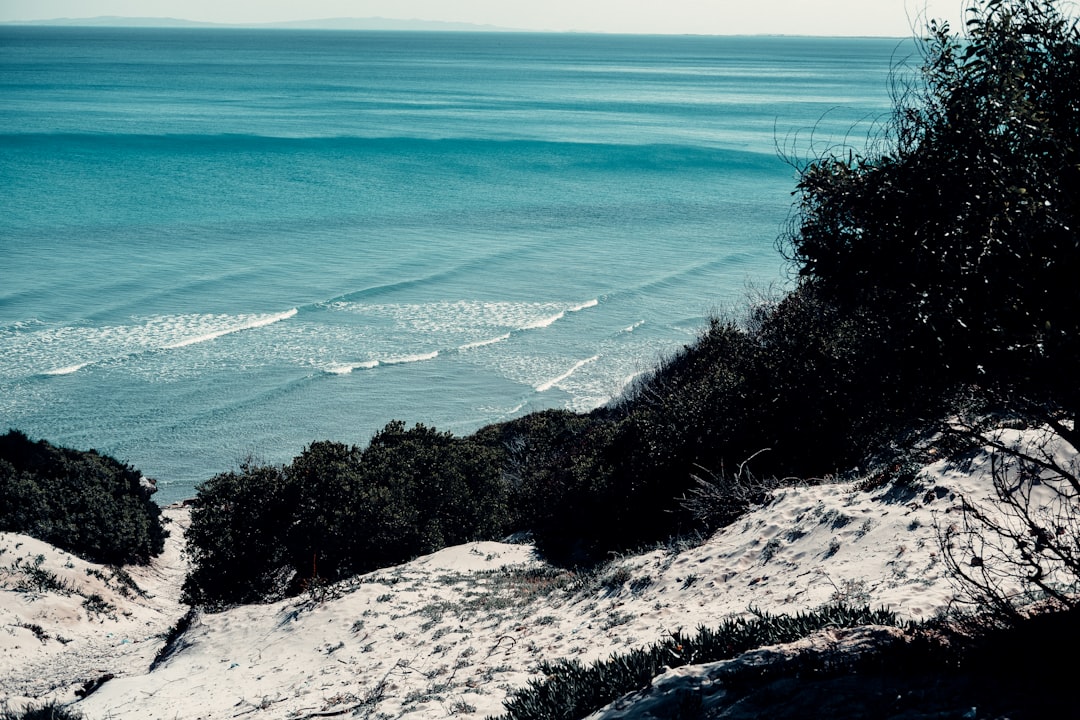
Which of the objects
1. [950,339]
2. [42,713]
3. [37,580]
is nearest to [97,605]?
[37,580]

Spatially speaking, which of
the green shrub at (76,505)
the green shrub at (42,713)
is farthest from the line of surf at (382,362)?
the green shrub at (42,713)

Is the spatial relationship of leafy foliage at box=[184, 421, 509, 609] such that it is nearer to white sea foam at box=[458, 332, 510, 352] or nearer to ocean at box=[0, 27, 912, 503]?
ocean at box=[0, 27, 912, 503]

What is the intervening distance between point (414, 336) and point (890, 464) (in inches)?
981

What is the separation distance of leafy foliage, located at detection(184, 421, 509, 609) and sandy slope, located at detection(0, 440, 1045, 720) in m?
1.05

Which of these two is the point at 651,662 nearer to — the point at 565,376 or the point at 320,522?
the point at 320,522

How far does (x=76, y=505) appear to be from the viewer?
59.1 feet

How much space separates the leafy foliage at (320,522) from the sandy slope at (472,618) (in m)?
1.05

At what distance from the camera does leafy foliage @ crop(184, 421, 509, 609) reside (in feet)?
47.0

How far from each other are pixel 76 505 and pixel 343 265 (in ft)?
87.9

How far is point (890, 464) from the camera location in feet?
37.1

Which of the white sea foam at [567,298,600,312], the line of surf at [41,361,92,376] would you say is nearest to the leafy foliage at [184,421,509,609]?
the line of surf at [41,361,92,376]

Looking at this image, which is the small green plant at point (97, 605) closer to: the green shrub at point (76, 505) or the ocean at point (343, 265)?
the green shrub at point (76, 505)

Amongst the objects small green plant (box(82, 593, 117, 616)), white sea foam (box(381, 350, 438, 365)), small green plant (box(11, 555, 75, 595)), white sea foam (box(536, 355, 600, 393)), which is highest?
small green plant (box(11, 555, 75, 595))

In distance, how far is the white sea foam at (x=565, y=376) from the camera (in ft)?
98.7
